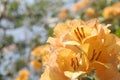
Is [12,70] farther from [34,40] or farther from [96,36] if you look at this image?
[96,36]

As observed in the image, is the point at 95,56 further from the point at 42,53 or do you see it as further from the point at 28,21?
the point at 28,21

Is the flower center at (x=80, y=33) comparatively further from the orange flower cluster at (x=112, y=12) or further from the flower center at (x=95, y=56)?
the orange flower cluster at (x=112, y=12)

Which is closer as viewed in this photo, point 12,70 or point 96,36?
point 96,36

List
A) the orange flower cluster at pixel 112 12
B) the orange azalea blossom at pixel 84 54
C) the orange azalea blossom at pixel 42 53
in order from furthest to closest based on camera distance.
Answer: the orange flower cluster at pixel 112 12 < the orange azalea blossom at pixel 42 53 < the orange azalea blossom at pixel 84 54

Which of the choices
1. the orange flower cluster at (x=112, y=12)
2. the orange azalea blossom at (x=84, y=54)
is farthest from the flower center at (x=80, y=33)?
the orange flower cluster at (x=112, y=12)

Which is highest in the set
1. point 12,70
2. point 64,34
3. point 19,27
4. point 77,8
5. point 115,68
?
point 19,27

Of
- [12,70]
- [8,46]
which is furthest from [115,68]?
[8,46]

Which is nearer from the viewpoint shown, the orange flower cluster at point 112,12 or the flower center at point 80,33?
the flower center at point 80,33

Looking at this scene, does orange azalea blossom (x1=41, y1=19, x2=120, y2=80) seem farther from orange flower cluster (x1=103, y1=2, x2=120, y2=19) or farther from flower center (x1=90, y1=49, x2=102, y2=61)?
orange flower cluster (x1=103, y1=2, x2=120, y2=19)

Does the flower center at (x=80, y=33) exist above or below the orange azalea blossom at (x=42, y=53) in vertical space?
below
